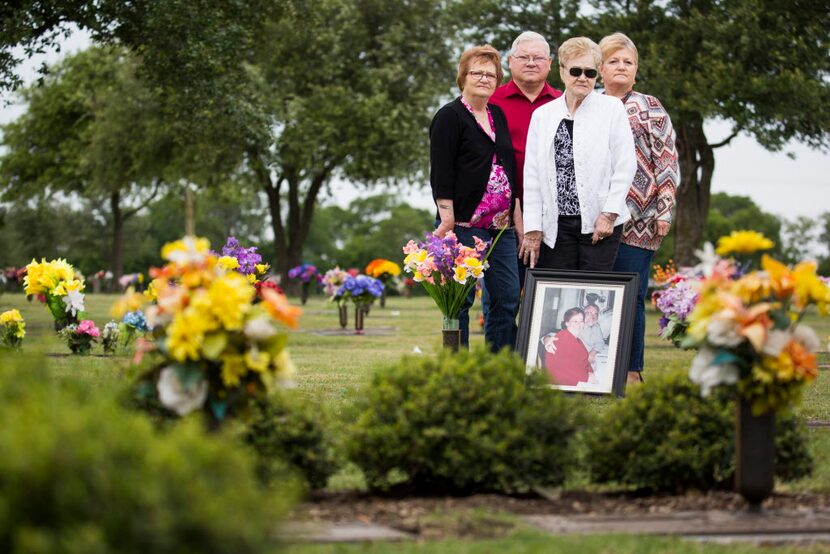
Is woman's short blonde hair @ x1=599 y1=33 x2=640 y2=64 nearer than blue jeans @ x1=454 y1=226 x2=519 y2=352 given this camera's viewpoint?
No

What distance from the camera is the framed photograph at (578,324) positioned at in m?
9.26

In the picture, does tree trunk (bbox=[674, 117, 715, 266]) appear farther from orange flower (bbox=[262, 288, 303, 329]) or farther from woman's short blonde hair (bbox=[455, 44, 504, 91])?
orange flower (bbox=[262, 288, 303, 329])

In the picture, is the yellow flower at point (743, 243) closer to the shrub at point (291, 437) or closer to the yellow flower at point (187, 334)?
the shrub at point (291, 437)

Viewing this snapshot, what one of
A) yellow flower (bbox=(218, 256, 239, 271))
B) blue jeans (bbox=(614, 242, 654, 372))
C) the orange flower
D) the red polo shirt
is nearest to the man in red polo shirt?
the red polo shirt

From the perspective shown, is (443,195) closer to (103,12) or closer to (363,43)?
(103,12)

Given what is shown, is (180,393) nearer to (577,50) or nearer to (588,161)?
(588,161)

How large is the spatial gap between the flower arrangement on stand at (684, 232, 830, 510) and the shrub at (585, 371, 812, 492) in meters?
0.28

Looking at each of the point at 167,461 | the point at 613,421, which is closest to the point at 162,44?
the point at 613,421

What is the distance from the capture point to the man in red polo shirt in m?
9.87

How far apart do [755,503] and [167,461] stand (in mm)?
2910

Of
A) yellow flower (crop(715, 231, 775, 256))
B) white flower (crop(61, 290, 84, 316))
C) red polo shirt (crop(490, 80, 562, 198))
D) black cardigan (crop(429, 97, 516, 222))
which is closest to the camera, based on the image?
yellow flower (crop(715, 231, 775, 256))

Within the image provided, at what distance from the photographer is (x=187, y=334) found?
4715 mm

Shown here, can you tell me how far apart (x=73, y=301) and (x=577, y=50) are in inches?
321

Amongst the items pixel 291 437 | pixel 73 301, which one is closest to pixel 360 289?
pixel 73 301
